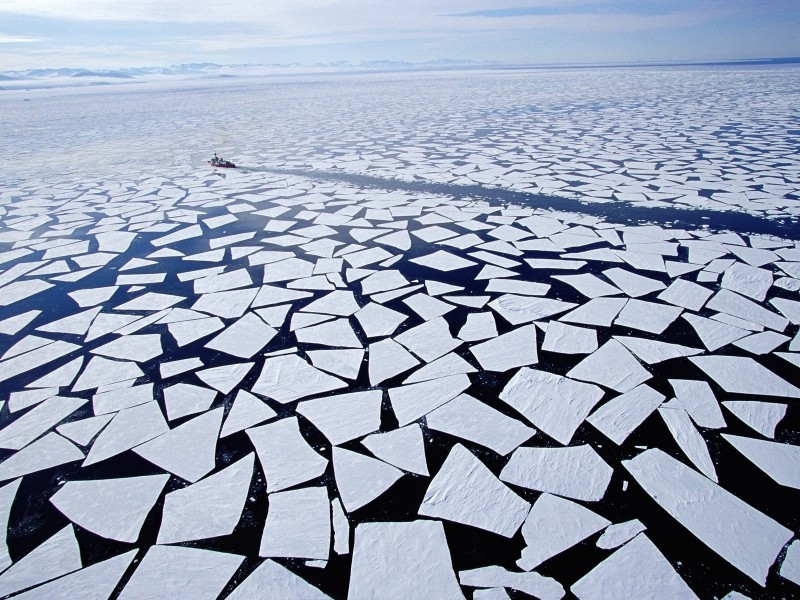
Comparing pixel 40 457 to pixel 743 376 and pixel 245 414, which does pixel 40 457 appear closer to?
pixel 245 414

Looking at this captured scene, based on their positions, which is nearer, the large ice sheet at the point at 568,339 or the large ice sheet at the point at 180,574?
the large ice sheet at the point at 180,574

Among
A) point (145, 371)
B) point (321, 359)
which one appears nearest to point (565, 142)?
point (321, 359)

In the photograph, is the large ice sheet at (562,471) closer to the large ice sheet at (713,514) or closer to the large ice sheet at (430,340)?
the large ice sheet at (713,514)

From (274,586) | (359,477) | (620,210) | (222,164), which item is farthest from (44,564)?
(222,164)

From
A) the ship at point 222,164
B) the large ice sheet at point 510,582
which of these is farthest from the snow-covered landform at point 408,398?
the ship at point 222,164

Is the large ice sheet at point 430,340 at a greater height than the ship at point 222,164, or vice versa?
the ship at point 222,164

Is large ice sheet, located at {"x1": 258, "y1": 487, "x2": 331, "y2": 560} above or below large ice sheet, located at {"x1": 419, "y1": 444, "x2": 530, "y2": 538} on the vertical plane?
below

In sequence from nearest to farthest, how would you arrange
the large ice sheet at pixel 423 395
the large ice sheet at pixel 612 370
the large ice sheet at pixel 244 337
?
the large ice sheet at pixel 423 395 < the large ice sheet at pixel 612 370 < the large ice sheet at pixel 244 337

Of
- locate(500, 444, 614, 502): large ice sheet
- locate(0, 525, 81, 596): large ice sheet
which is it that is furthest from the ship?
locate(500, 444, 614, 502): large ice sheet

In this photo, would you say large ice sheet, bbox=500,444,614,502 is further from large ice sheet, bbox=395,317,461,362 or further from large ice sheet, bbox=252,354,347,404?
large ice sheet, bbox=252,354,347,404
